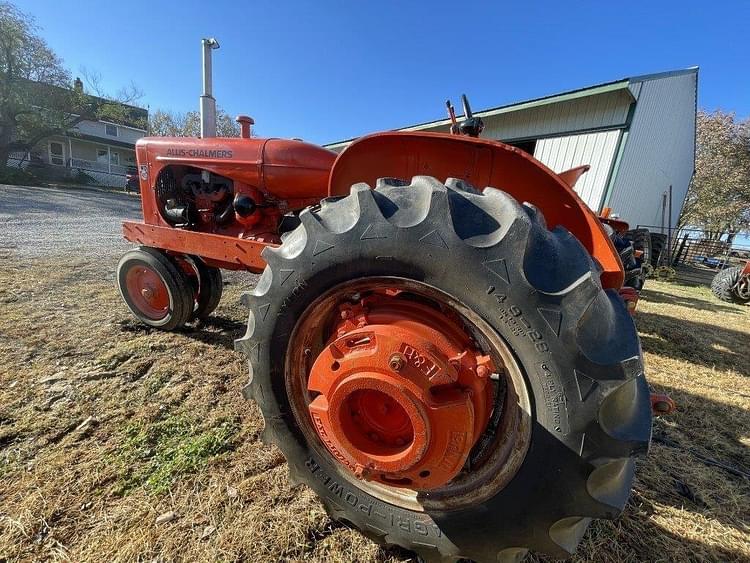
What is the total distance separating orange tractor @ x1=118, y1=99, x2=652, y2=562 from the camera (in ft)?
3.40

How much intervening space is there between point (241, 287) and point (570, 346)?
4.46 metres

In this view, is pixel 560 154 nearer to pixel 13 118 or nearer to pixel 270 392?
pixel 270 392

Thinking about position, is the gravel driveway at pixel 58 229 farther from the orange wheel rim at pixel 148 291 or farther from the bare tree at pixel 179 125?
the bare tree at pixel 179 125

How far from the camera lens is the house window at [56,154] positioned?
29316 mm

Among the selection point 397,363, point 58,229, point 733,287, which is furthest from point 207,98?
point 733,287

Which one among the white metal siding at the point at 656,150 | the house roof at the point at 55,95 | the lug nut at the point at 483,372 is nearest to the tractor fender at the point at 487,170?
the lug nut at the point at 483,372

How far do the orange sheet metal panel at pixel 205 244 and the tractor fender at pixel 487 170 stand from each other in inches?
33.2

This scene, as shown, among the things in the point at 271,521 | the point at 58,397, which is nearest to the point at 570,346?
the point at 271,521

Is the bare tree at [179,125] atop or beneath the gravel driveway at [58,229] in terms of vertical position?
atop

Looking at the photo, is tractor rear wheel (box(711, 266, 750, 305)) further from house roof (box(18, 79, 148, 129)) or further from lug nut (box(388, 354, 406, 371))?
house roof (box(18, 79, 148, 129))

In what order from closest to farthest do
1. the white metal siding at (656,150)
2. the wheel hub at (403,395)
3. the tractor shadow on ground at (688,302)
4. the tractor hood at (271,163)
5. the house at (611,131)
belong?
the wheel hub at (403,395)
the tractor hood at (271,163)
the tractor shadow on ground at (688,302)
the house at (611,131)
the white metal siding at (656,150)

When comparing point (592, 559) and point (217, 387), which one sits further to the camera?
point (217, 387)

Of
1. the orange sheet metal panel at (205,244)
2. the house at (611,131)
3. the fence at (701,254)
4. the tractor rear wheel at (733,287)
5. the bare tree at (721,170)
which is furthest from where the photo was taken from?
the bare tree at (721,170)

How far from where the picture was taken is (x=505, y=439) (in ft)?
4.01
